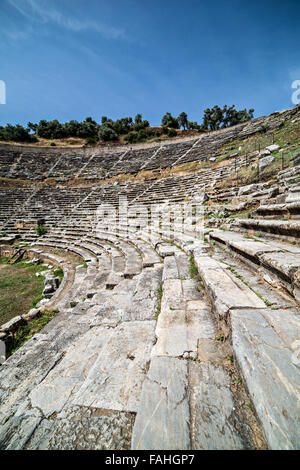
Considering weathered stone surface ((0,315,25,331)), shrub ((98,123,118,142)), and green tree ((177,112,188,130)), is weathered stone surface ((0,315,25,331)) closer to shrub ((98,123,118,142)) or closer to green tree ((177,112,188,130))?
shrub ((98,123,118,142))

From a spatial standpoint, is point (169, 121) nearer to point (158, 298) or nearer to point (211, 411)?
point (158, 298)

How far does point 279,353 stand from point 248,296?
0.68 m

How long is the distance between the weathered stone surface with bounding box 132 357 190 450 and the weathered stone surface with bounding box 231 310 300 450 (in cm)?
41

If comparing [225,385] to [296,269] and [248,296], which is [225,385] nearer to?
[248,296]

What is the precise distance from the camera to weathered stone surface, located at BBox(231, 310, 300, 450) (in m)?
0.77

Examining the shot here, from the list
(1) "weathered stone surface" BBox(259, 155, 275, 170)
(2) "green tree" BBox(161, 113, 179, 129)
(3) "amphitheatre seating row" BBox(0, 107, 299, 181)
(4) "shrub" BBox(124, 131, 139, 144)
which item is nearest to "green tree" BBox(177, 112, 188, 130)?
(2) "green tree" BBox(161, 113, 179, 129)

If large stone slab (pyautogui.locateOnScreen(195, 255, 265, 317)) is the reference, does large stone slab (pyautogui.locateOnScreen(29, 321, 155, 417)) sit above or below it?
below

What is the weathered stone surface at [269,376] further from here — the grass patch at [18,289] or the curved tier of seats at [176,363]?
the grass patch at [18,289]

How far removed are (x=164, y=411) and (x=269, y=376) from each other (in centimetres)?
69

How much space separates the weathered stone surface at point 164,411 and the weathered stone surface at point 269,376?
1.35ft

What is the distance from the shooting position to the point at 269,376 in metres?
0.99

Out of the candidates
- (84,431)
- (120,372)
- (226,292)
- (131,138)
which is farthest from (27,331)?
(131,138)
